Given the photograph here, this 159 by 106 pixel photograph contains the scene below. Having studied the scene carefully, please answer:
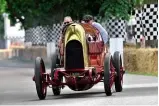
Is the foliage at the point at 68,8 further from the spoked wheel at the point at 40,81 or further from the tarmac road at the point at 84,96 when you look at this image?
the spoked wheel at the point at 40,81

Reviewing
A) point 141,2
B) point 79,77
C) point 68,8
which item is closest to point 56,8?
point 68,8

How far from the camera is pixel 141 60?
80.4ft

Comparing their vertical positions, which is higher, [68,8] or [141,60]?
[68,8]

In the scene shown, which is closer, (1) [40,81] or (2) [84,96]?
(1) [40,81]

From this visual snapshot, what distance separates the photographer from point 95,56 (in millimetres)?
15094

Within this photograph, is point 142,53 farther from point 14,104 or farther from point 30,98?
point 14,104

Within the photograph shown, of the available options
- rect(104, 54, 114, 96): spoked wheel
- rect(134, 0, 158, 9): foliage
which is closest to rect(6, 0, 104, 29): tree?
rect(134, 0, 158, 9): foliage

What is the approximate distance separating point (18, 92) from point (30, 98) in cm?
210

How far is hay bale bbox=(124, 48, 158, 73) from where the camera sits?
944 inches

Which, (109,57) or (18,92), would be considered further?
(18,92)

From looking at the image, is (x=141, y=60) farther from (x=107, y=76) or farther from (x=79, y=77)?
(x=107, y=76)

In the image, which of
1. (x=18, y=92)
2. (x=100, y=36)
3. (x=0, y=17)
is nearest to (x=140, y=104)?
(x=100, y=36)

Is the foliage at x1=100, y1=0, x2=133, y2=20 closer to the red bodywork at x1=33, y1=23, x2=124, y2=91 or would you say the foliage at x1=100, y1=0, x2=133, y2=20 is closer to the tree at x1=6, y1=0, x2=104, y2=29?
the tree at x1=6, y1=0, x2=104, y2=29

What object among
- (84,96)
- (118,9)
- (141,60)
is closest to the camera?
(84,96)
